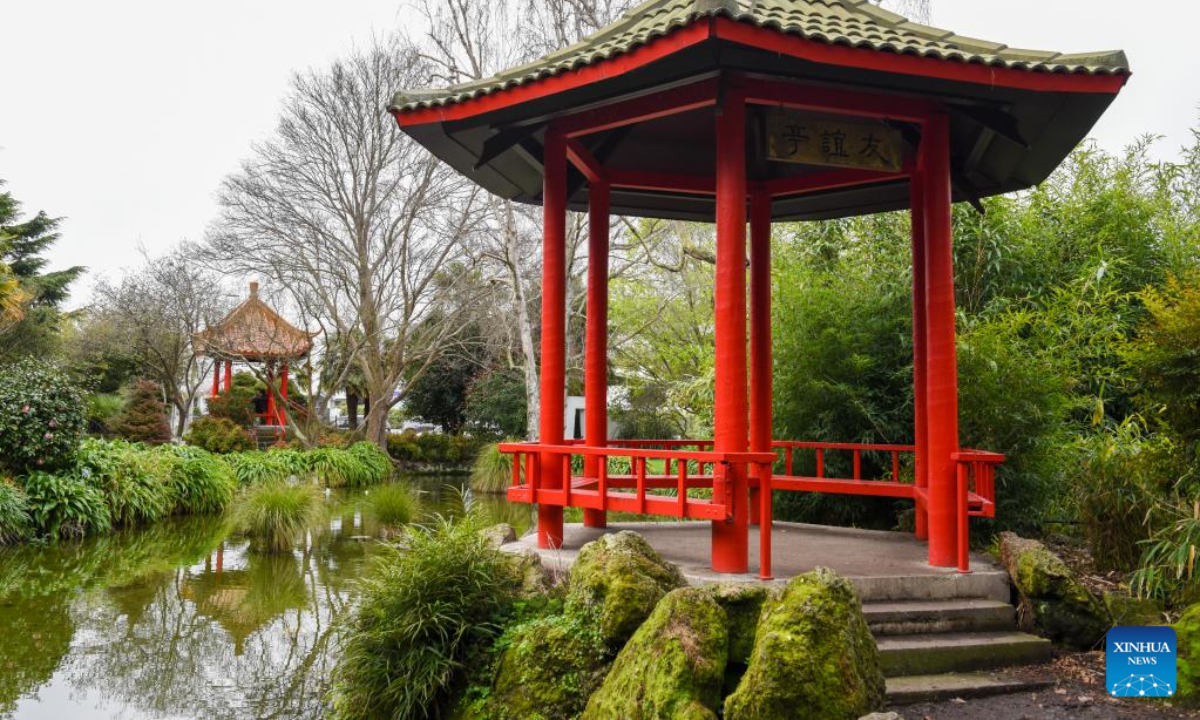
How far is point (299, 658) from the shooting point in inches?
233

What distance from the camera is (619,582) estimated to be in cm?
383

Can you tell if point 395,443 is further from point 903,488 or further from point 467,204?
point 903,488

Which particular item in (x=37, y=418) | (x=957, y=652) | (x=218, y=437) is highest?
(x=37, y=418)

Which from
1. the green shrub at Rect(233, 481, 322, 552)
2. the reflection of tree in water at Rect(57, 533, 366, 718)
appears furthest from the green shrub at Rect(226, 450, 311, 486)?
the reflection of tree in water at Rect(57, 533, 366, 718)

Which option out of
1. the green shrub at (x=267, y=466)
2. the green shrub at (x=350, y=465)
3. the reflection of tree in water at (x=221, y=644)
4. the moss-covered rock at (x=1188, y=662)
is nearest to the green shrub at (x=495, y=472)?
the green shrub at (x=350, y=465)

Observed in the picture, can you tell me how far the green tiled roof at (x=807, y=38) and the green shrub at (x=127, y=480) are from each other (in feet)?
30.6

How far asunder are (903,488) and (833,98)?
3.07m

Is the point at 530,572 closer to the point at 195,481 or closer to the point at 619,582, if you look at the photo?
the point at 619,582

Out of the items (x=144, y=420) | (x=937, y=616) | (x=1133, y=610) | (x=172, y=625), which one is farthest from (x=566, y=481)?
(x=144, y=420)

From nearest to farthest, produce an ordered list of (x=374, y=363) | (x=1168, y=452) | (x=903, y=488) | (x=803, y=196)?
(x=1168, y=452), (x=903, y=488), (x=803, y=196), (x=374, y=363)

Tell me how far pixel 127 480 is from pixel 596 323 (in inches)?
364

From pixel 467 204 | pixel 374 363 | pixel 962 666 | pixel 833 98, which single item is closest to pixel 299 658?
pixel 962 666

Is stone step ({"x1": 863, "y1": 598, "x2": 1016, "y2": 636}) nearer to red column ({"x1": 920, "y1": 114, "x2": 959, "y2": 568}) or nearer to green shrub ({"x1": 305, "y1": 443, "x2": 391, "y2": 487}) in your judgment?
red column ({"x1": 920, "y1": 114, "x2": 959, "y2": 568})

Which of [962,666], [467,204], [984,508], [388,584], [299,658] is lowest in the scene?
[299,658]
